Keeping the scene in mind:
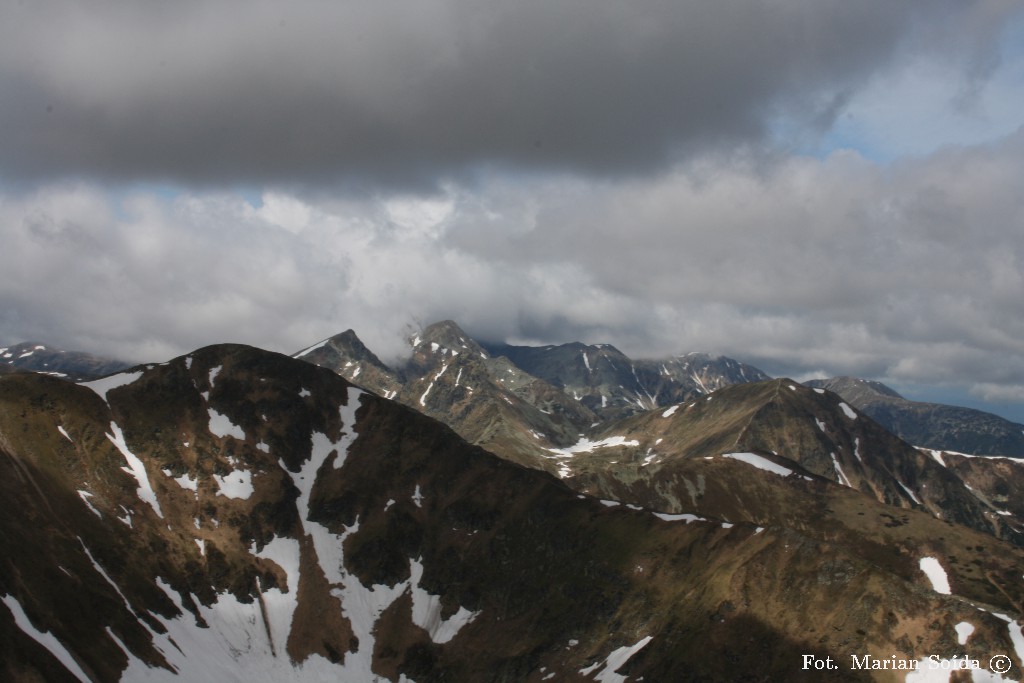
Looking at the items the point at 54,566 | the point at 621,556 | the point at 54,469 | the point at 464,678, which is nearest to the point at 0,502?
the point at 54,566

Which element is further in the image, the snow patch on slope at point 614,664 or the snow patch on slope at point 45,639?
the snow patch on slope at point 614,664

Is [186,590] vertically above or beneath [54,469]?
beneath

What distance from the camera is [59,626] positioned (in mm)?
140250

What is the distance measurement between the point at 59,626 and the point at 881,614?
158343mm

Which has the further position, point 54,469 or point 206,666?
point 54,469

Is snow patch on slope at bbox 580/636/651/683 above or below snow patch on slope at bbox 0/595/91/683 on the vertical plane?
below

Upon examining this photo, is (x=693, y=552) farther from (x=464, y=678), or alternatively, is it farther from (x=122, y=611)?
(x=122, y=611)

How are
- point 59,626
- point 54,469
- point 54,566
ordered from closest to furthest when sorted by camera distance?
1. point 59,626
2. point 54,566
3. point 54,469

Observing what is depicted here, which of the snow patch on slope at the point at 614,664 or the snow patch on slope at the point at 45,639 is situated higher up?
the snow patch on slope at the point at 45,639

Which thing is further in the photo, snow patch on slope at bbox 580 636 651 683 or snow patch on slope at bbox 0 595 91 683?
snow patch on slope at bbox 580 636 651 683

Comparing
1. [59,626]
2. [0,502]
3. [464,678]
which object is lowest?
A: [464,678]

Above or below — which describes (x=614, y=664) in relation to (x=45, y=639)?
below

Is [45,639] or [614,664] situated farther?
[614,664]

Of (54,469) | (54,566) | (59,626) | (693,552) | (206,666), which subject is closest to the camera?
(59,626)
